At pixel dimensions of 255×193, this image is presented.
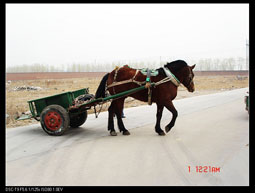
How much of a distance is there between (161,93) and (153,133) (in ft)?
3.67

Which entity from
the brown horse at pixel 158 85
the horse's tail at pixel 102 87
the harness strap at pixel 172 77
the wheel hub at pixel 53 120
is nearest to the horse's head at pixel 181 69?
the brown horse at pixel 158 85

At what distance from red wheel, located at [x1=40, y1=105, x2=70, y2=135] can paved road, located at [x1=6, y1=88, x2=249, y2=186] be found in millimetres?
212

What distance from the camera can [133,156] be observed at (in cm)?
463

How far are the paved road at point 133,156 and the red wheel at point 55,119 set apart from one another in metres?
0.21

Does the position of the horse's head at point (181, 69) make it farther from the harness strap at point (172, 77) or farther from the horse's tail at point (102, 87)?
the horse's tail at point (102, 87)

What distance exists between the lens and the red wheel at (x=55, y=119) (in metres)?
6.21

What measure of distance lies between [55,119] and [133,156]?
263cm

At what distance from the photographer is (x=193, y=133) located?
20.5 ft

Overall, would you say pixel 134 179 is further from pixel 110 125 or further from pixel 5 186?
pixel 110 125

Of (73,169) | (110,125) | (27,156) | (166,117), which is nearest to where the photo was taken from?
(73,169)

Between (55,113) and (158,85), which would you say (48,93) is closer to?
(55,113)

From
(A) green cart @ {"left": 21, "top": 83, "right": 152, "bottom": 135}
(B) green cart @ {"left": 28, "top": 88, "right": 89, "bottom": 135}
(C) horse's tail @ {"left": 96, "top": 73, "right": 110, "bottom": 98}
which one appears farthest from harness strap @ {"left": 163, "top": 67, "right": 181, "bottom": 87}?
(B) green cart @ {"left": 28, "top": 88, "right": 89, "bottom": 135}

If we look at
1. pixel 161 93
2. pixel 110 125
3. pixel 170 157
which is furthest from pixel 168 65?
pixel 170 157

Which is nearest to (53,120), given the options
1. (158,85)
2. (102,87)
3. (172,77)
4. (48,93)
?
(102,87)
